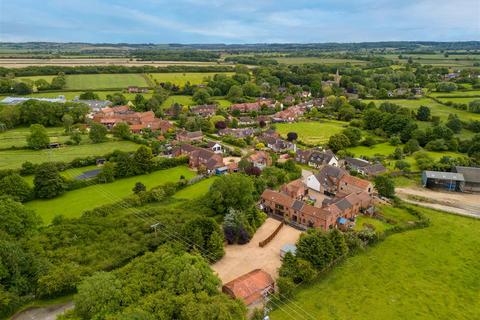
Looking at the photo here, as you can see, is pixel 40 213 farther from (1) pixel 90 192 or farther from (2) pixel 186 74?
(2) pixel 186 74

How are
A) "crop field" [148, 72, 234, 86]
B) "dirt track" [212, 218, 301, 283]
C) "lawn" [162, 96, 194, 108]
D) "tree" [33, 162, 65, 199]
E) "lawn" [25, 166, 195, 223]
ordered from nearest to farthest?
"dirt track" [212, 218, 301, 283] < "lawn" [25, 166, 195, 223] < "tree" [33, 162, 65, 199] < "lawn" [162, 96, 194, 108] < "crop field" [148, 72, 234, 86]

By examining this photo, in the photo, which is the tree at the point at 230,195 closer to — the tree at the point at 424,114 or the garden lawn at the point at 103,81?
the tree at the point at 424,114

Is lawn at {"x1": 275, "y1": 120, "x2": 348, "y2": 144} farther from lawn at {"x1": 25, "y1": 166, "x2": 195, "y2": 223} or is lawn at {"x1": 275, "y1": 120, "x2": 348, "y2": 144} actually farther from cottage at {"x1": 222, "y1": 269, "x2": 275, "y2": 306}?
cottage at {"x1": 222, "y1": 269, "x2": 275, "y2": 306}

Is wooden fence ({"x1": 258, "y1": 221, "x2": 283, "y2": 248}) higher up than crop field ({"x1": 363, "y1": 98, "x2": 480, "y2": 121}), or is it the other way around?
crop field ({"x1": 363, "y1": 98, "x2": 480, "y2": 121})

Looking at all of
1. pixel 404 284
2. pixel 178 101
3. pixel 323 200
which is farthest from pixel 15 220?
pixel 178 101

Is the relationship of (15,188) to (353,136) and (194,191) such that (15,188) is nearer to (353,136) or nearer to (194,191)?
(194,191)

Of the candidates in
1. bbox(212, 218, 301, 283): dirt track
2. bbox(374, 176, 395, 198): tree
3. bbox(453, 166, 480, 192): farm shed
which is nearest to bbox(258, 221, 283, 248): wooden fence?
bbox(212, 218, 301, 283): dirt track

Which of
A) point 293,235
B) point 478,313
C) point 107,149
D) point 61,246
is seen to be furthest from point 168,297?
point 107,149
